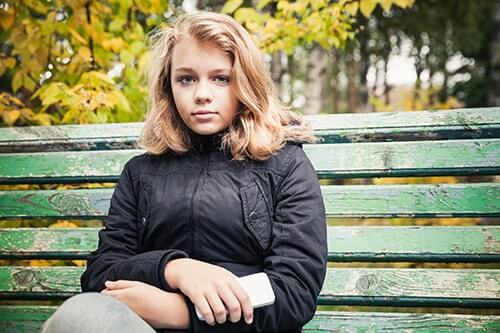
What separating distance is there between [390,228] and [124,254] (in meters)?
0.93

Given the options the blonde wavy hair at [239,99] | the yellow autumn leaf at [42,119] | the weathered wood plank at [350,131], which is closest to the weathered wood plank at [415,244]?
the weathered wood plank at [350,131]

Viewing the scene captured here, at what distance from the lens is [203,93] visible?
183cm

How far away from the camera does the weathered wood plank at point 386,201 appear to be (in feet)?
7.10

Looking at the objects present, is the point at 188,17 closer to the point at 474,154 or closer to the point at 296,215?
the point at 296,215

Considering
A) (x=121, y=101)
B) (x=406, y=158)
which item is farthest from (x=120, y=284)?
(x=121, y=101)

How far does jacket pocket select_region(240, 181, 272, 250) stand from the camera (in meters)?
1.78

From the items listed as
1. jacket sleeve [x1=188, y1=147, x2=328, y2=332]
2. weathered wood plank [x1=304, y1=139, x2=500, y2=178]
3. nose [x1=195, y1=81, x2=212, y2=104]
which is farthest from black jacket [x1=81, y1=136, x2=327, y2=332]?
weathered wood plank [x1=304, y1=139, x2=500, y2=178]

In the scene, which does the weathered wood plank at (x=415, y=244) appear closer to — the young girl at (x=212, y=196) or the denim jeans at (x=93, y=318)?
the young girl at (x=212, y=196)

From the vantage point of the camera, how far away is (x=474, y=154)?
2.19m

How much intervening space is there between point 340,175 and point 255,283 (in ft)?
2.82

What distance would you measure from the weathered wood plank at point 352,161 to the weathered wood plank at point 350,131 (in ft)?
0.13

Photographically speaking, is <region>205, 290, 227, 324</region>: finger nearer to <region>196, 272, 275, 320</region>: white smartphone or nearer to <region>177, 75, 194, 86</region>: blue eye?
<region>196, 272, 275, 320</region>: white smartphone

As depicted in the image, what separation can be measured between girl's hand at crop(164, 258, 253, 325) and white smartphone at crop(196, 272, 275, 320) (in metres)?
0.03

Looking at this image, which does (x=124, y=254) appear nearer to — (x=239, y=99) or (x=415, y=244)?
(x=239, y=99)
